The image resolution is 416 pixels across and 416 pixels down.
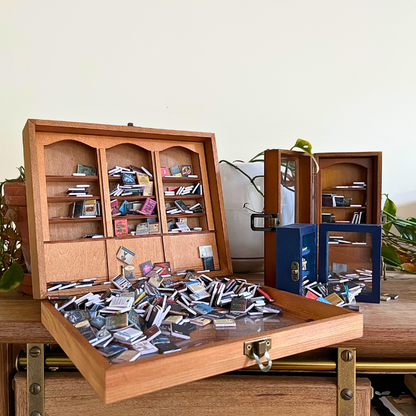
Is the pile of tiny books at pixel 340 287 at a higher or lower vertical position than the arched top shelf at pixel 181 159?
lower

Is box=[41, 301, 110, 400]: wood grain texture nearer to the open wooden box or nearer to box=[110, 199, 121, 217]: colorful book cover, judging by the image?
the open wooden box

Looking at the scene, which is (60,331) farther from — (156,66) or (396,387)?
(156,66)

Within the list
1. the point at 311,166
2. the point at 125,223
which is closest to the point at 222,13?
the point at 311,166

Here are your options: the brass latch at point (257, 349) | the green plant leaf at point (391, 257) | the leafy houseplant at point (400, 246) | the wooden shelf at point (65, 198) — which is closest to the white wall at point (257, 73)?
the leafy houseplant at point (400, 246)

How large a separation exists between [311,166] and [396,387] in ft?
2.28

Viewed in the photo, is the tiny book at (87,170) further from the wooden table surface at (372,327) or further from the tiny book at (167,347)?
the tiny book at (167,347)

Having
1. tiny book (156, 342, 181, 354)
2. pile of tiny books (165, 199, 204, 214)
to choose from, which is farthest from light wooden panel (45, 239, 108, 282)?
tiny book (156, 342, 181, 354)

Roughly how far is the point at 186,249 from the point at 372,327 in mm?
530

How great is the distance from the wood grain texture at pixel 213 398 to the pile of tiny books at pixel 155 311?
0.14 meters

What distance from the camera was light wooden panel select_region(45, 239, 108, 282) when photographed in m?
0.90

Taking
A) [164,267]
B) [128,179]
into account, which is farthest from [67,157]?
[164,267]

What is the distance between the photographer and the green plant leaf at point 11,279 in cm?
90

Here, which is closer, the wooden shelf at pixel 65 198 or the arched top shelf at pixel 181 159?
the wooden shelf at pixel 65 198

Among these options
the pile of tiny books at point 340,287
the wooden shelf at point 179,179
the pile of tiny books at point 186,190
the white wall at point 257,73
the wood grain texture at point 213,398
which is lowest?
the wood grain texture at point 213,398
